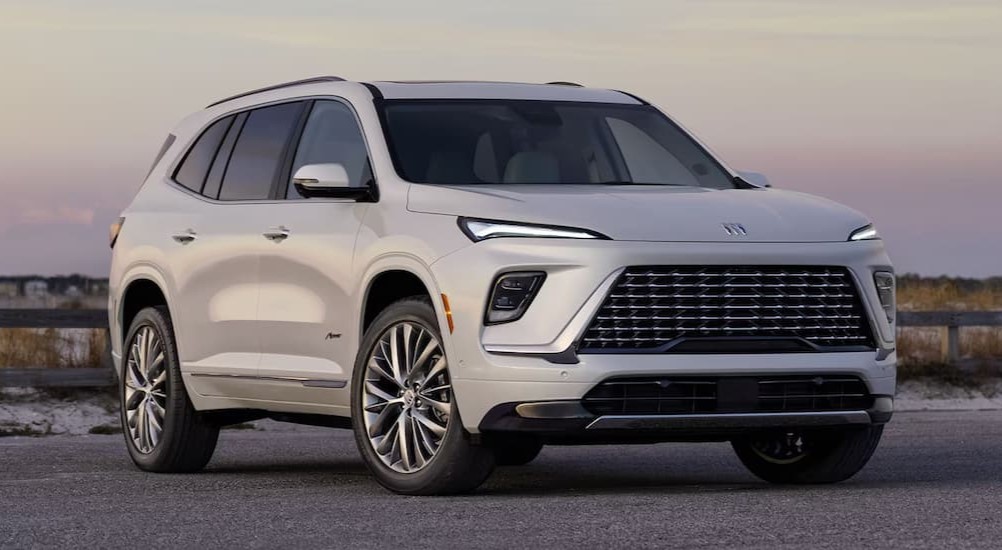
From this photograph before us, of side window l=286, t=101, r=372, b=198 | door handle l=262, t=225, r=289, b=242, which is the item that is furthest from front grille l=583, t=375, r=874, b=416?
door handle l=262, t=225, r=289, b=242

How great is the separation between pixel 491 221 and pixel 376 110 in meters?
1.44

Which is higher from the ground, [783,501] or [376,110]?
[376,110]

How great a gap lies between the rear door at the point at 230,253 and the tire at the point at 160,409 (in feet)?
0.67

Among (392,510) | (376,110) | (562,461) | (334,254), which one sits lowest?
(562,461)

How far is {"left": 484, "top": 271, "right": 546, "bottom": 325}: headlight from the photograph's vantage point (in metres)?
7.81

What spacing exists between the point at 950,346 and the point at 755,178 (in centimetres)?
1224

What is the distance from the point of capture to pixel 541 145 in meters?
9.36

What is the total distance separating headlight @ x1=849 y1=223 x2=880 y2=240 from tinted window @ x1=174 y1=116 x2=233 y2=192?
12.9 ft

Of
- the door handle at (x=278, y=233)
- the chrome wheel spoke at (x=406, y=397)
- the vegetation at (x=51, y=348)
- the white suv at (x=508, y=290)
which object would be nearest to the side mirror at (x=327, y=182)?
the white suv at (x=508, y=290)

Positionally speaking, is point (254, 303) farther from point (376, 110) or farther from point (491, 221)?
point (491, 221)

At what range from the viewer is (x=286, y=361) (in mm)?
9281

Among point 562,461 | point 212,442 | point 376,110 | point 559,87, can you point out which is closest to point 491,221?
point 376,110

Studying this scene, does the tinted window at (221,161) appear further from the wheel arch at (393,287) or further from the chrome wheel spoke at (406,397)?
the chrome wheel spoke at (406,397)

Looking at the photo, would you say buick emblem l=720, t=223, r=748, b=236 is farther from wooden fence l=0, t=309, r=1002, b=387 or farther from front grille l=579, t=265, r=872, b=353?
wooden fence l=0, t=309, r=1002, b=387
